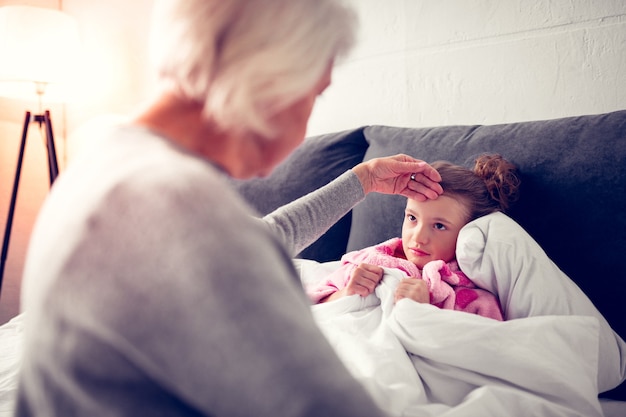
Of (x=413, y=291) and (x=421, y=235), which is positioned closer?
(x=413, y=291)

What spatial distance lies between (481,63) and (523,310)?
37.4 inches

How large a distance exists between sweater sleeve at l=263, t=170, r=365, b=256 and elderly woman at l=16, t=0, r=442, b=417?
0.60m

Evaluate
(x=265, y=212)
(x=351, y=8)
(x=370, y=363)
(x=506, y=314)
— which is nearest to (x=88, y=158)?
(x=351, y=8)

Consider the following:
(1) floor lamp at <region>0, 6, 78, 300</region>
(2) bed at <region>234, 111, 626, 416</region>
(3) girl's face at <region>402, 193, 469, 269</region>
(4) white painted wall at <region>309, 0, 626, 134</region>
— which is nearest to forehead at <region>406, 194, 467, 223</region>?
(3) girl's face at <region>402, 193, 469, 269</region>

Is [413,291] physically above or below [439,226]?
below

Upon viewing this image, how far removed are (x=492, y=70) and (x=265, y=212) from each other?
2.86 ft

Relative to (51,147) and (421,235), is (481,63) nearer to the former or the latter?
(421,235)

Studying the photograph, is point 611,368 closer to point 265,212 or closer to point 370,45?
point 265,212

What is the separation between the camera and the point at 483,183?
131 cm

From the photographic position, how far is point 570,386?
0.90 meters

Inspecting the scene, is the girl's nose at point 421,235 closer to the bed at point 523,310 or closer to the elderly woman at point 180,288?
the bed at point 523,310

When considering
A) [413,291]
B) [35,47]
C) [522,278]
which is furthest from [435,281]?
[35,47]

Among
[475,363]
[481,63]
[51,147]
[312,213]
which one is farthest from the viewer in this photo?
A: [51,147]

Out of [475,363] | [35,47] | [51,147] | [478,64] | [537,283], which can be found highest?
[35,47]
